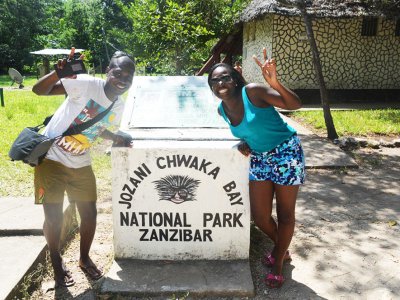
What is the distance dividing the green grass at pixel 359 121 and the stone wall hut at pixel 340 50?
259cm

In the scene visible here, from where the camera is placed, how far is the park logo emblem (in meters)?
3.07

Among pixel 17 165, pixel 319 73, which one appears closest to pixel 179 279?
pixel 17 165

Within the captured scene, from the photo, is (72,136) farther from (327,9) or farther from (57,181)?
(327,9)

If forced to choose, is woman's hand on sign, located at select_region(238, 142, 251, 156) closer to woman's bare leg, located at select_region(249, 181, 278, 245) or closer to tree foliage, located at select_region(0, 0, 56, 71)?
woman's bare leg, located at select_region(249, 181, 278, 245)

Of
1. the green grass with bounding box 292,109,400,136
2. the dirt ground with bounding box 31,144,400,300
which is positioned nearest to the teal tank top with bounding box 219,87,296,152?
the dirt ground with bounding box 31,144,400,300

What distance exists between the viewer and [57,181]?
2.83 meters

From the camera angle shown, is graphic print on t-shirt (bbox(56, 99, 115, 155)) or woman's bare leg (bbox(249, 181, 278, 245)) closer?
graphic print on t-shirt (bbox(56, 99, 115, 155))

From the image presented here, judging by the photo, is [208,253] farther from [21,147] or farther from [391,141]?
[391,141]

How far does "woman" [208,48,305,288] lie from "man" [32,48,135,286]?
26.4 inches

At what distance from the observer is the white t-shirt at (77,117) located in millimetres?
2723

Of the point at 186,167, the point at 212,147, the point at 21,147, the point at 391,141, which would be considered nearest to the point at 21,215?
the point at 21,147

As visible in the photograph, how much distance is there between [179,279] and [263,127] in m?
1.25

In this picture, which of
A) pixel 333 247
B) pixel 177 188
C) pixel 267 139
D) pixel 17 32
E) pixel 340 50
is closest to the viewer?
pixel 267 139

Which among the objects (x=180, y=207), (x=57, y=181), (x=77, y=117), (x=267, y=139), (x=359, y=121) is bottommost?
(x=359, y=121)
